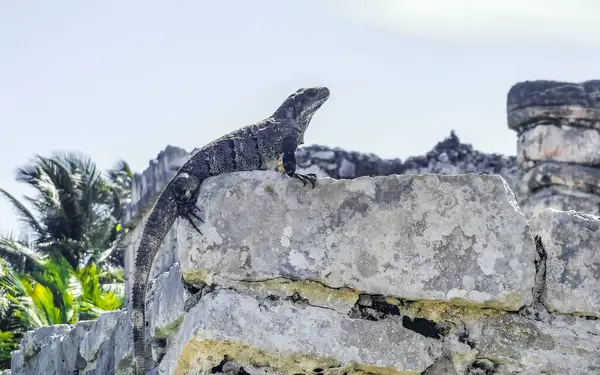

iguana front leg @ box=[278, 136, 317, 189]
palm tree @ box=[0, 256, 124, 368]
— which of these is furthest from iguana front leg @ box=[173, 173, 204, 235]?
palm tree @ box=[0, 256, 124, 368]

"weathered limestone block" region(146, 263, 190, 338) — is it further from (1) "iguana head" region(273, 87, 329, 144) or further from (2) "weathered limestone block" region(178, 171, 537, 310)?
(1) "iguana head" region(273, 87, 329, 144)

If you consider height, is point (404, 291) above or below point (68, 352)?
above

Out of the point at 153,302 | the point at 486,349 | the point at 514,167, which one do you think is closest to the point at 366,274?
the point at 486,349

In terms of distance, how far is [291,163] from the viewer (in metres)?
4.77

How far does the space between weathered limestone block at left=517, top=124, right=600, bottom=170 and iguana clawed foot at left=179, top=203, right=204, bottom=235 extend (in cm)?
554

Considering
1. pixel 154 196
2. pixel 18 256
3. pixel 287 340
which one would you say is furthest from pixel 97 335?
pixel 18 256

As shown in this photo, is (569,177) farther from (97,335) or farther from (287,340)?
(287,340)

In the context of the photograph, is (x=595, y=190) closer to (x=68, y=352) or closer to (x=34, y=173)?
(x=68, y=352)

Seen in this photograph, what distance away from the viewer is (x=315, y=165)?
33.1ft

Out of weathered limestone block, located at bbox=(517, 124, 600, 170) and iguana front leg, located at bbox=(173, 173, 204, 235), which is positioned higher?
weathered limestone block, located at bbox=(517, 124, 600, 170)

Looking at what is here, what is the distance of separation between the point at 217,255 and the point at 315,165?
232 inches

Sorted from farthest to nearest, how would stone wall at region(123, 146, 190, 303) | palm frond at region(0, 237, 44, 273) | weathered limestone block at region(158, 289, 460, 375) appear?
palm frond at region(0, 237, 44, 273), stone wall at region(123, 146, 190, 303), weathered limestone block at region(158, 289, 460, 375)

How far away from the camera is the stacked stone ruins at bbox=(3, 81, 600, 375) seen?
416cm

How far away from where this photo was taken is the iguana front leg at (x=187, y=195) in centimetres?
429
